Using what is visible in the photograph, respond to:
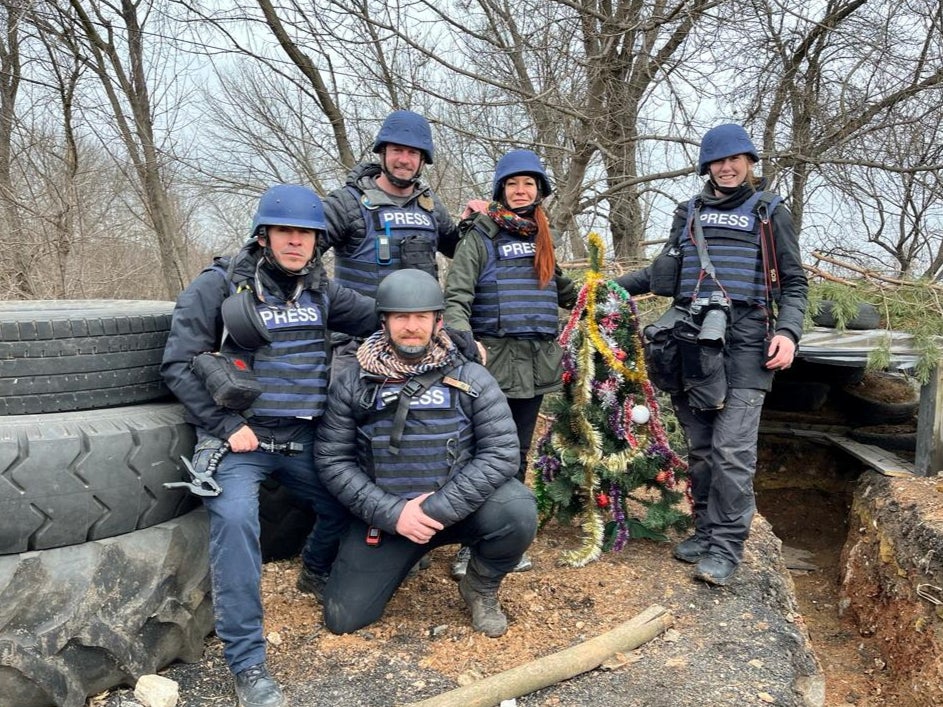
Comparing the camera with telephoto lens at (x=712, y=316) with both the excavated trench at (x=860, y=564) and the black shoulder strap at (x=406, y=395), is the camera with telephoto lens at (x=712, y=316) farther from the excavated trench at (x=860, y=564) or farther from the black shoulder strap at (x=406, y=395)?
the excavated trench at (x=860, y=564)

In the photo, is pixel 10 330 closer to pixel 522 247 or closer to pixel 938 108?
pixel 522 247

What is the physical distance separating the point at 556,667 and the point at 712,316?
1.86 m

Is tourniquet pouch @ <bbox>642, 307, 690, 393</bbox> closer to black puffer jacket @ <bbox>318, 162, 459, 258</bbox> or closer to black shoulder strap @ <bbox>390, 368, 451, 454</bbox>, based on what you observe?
black puffer jacket @ <bbox>318, 162, 459, 258</bbox>

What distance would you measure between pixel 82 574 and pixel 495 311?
6.98 ft

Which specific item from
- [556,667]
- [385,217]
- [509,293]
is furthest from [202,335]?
[556,667]

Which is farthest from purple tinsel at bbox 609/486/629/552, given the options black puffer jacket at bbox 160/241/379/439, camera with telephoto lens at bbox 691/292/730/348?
black puffer jacket at bbox 160/241/379/439

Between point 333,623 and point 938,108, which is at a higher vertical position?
point 938,108

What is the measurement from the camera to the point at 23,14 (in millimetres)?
8039

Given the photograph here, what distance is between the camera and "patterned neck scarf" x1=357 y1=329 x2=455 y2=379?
127 inches

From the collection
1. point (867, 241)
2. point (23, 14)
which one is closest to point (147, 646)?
point (23, 14)

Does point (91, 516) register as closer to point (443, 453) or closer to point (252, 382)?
point (252, 382)

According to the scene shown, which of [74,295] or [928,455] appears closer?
[928,455]

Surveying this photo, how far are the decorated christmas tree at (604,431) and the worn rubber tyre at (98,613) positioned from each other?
6.56 feet

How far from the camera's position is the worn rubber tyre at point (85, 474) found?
8.77 feet
